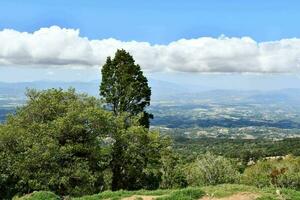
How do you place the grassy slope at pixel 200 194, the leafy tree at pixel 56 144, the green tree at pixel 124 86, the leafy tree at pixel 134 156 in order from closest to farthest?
the grassy slope at pixel 200 194 < the leafy tree at pixel 56 144 < the leafy tree at pixel 134 156 < the green tree at pixel 124 86

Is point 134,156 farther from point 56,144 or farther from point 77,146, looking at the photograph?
point 56,144

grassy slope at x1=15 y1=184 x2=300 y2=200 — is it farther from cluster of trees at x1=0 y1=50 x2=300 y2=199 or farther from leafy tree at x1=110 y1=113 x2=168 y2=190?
leafy tree at x1=110 y1=113 x2=168 y2=190

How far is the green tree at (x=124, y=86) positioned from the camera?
175ft

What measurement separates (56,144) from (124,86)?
46.3 feet

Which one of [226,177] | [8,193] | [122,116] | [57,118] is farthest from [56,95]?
[226,177]

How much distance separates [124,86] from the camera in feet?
175

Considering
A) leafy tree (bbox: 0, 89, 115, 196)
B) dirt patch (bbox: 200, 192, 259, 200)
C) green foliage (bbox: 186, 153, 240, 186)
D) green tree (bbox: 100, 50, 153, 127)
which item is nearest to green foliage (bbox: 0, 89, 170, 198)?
leafy tree (bbox: 0, 89, 115, 196)

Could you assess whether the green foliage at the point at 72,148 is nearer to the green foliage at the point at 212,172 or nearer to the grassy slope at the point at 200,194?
the grassy slope at the point at 200,194

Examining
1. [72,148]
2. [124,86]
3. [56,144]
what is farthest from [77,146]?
[124,86]

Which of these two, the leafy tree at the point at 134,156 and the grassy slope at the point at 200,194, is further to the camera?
the leafy tree at the point at 134,156

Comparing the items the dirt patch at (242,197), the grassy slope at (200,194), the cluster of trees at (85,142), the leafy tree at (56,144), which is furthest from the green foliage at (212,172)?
the dirt patch at (242,197)

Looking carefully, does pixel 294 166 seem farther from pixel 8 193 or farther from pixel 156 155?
pixel 8 193

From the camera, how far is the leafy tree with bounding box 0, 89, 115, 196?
40.7 metres

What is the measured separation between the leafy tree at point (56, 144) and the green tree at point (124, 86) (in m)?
5.71
